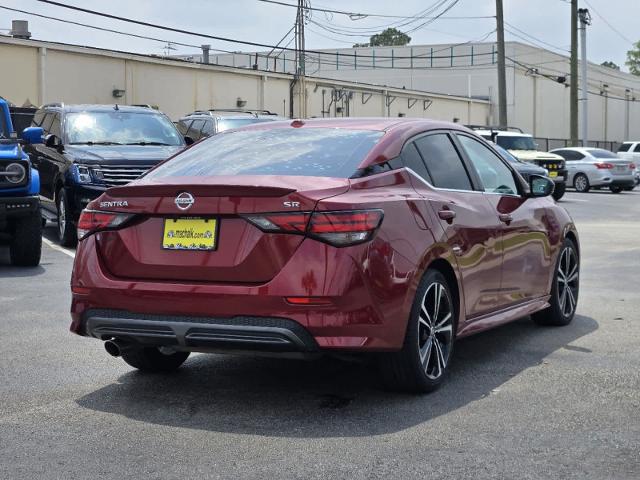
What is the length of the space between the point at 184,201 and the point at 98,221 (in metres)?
0.63

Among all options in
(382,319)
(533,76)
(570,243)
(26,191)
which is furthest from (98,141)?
(533,76)

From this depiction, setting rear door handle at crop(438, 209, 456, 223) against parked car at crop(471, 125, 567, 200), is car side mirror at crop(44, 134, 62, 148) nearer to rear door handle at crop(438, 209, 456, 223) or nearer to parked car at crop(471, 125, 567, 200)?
rear door handle at crop(438, 209, 456, 223)

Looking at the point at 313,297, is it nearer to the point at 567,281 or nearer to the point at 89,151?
the point at 567,281

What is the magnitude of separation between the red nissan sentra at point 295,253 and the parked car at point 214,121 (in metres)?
14.5

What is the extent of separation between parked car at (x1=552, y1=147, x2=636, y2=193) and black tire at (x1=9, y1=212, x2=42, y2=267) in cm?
2565

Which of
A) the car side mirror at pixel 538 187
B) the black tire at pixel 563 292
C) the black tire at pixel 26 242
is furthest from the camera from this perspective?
the black tire at pixel 26 242

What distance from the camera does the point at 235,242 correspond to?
228 inches

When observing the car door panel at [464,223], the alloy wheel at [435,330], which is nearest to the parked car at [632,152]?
the car door panel at [464,223]

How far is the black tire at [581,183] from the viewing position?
35625 millimetres

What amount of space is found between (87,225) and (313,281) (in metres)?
1.47

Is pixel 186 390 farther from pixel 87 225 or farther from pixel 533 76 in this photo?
pixel 533 76

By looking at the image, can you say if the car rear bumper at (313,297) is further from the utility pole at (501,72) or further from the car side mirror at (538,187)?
the utility pole at (501,72)

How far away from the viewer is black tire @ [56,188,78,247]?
1464 cm

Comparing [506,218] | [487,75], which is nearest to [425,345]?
[506,218]
